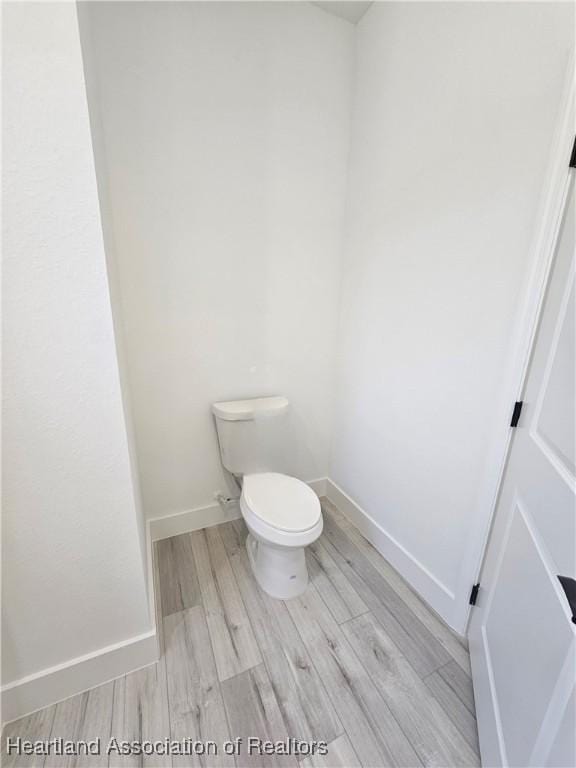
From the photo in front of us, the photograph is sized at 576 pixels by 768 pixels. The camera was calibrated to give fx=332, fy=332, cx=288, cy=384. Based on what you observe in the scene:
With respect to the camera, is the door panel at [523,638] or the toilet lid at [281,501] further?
the toilet lid at [281,501]

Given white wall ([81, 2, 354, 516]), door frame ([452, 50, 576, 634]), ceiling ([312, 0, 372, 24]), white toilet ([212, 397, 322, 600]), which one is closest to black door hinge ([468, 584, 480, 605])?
door frame ([452, 50, 576, 634])

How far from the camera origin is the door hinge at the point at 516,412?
1.04 m

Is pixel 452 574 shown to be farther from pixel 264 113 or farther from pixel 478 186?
pixel 264 113

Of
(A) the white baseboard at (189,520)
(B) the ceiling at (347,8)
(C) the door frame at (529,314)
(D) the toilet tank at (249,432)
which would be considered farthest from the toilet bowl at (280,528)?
(B) the ceiling at (347,8)

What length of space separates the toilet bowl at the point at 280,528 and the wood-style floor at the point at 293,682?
0.08m

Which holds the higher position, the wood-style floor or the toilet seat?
the toilet seat

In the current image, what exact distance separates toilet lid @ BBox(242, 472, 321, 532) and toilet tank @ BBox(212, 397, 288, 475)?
8cm

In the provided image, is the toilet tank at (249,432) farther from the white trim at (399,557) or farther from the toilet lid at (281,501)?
the white trim at (399,557)

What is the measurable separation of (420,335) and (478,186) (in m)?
0.55

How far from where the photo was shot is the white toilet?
54.1 inches

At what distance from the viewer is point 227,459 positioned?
1.70 metres

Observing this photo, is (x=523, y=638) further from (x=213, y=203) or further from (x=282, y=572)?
(x=213, y=203)

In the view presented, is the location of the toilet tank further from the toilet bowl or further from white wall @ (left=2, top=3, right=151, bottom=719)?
white wall @ (left=2, top=3, right=151, bottom=719)

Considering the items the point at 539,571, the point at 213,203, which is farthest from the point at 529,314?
the point at 213,203
